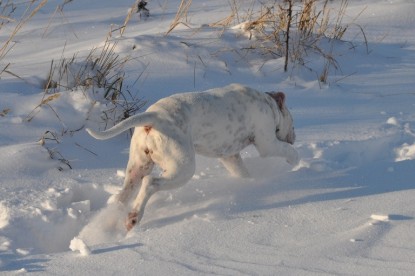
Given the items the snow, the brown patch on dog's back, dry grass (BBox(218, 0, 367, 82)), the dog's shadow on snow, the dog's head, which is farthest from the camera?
dry grass (BBox(218, 0, 367, 82))

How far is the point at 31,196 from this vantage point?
396 centimetres

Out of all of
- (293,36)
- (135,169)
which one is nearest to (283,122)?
(135,169)

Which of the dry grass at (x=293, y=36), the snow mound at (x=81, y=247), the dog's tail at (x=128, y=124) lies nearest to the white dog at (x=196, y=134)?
the dog's tail at (x=128, y=124)

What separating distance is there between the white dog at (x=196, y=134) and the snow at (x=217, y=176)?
0.15 m

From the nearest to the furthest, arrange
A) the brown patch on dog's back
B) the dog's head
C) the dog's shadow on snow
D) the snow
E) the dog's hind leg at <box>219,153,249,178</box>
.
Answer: the snow, the brown patch on dog's back, the dog's shadow on snow, the dog's hind leg at <box>219,153,249,178</box>, the dog's head

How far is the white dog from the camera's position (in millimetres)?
3631

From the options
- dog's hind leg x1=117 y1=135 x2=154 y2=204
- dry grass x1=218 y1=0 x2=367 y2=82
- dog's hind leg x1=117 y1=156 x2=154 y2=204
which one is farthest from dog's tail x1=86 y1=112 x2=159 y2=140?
dry grass x1=218 y1=0 x2=367 y2=82

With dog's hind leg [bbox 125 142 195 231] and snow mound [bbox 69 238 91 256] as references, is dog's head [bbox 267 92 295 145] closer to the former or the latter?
dog's hind leg [bbox 125 142 195 231]

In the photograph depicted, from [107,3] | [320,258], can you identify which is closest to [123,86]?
[320,258]

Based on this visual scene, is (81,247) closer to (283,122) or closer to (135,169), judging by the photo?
(135,169)

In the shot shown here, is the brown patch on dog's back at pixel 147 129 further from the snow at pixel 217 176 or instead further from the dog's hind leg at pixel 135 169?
the snow at pixel 217 176

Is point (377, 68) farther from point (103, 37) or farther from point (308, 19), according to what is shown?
point (103, 37)

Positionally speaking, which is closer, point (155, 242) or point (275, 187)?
point (155, 242)

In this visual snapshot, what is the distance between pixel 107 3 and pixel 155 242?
5.27 m
